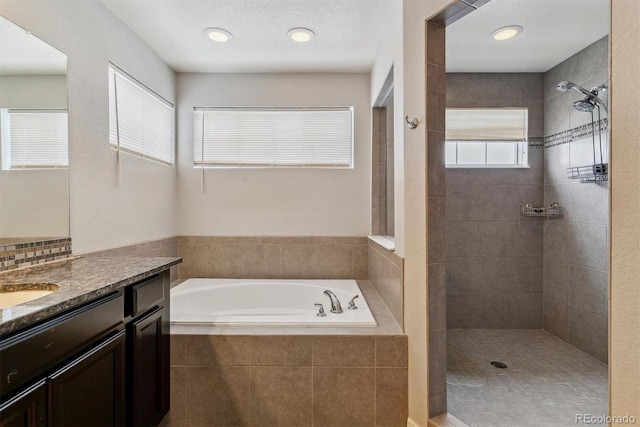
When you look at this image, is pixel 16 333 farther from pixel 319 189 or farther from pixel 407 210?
pixel 319 189

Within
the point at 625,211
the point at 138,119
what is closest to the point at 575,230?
the point at 625,211

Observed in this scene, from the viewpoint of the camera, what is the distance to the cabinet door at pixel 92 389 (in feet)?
3.14

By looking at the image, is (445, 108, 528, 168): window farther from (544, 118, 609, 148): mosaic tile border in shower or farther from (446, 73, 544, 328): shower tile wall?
(544, 118, 609, 148): mosaic tile border in shower

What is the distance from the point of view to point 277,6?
1962 millimetres

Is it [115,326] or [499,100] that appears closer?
[115,326]

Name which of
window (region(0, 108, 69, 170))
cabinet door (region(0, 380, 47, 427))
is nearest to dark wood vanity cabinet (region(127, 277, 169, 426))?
cabinet door (region(0, 380, 47, 427))

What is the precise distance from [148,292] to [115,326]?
231 mm

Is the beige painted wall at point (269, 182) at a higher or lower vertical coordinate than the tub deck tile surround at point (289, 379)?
higher

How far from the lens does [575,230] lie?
2.49m

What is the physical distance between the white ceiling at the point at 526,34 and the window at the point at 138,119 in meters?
2.34

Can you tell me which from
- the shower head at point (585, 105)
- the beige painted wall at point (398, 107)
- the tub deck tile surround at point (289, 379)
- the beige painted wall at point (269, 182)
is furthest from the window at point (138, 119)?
the shower head at point (585, 105)

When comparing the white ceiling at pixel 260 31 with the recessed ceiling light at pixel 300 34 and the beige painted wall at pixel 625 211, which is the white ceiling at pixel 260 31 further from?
the beige painted wall at pixel 625 211

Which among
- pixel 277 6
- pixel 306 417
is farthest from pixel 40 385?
pixel 277 6

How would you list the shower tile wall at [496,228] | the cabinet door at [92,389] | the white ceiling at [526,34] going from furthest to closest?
1. the shower tile wall at [496,228]
2. the white ceiling at [526,34]
3. the cabinet door at [92,389]
